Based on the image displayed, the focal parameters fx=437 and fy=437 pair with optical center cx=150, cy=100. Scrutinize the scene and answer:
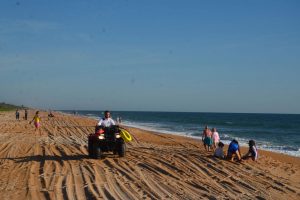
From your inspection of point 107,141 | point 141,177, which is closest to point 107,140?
point 107,141

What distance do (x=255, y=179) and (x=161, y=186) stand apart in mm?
2982

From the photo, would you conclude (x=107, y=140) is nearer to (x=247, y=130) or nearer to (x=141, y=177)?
(x=141, y=177)

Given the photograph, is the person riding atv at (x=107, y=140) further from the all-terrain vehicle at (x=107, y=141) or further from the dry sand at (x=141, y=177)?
the dry sand at (x=141, y=177)

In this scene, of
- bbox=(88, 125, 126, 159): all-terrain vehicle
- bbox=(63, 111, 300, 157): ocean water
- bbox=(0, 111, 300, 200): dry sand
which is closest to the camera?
bbox=(0, 111, 300, 200): dry sand

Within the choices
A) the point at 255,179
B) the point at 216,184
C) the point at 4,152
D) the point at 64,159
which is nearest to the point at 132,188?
the point at 216,184

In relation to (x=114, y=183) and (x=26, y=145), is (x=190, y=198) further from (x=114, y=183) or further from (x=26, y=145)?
(x=26, y=145)

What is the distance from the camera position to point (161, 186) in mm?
10031

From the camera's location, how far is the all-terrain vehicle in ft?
47.0

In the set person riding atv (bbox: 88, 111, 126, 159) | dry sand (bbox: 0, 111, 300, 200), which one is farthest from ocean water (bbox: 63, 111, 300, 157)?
person riding atv (bbox: 88, 111, 126, 159)

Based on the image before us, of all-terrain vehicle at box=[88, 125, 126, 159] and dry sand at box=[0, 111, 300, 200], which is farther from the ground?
all-terrain vehicle at box=[88, 125, 126, 159]

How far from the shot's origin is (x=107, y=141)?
14.4 m

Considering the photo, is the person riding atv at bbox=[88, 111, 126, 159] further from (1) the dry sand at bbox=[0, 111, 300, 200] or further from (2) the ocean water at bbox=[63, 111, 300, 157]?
(2) the ocean water at bbox=[63, 111, 300, 157]

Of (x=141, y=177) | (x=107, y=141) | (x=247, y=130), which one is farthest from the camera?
(x=247, y=130)

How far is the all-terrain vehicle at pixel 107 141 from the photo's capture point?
14320 millimetres
